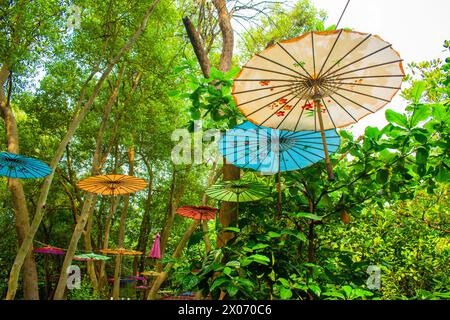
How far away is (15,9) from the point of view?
545cm

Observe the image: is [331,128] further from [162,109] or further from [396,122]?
[162,109]

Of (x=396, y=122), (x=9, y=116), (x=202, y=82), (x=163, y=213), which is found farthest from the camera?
(x=163, y=213)

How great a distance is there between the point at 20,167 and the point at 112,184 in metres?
1.47

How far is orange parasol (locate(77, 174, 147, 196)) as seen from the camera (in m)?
6.25

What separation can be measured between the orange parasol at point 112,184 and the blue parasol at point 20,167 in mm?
753

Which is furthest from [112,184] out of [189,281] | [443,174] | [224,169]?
[443,174]

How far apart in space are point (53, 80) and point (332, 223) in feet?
30.3

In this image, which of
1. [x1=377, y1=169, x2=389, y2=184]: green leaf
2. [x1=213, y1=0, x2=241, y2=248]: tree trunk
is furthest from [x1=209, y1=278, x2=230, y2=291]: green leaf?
[x1=377, y1=169, x2=389, y2=184]: green leaf

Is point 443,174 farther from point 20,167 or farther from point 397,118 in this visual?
point 20,167

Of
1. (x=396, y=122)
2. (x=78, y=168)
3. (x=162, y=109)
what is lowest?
(x=396, y=122)

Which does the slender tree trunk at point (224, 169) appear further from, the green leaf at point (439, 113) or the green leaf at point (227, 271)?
the green leaf at point (439, 113)

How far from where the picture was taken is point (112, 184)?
648 cm

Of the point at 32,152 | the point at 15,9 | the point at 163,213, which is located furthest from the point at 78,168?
the point at 15,9
